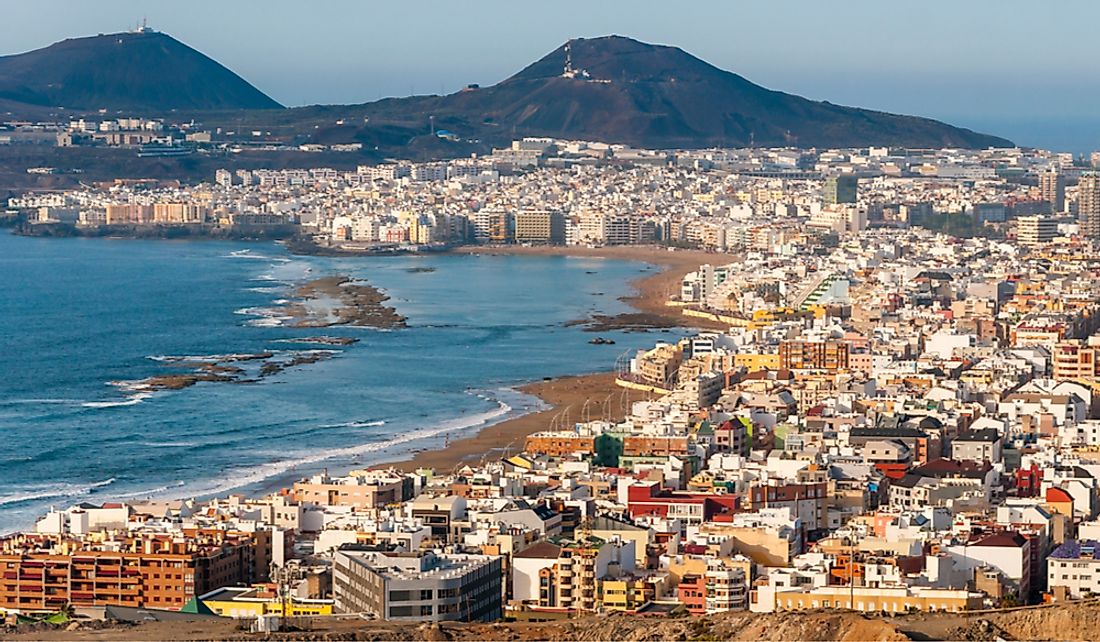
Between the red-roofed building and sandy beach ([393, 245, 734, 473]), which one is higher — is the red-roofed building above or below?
above

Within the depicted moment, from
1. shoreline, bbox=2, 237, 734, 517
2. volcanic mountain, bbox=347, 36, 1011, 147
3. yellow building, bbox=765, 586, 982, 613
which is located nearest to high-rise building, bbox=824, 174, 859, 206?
shoreline, bbox=2, 237, 734, 517

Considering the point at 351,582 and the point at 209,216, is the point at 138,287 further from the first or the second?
the point at 351,582

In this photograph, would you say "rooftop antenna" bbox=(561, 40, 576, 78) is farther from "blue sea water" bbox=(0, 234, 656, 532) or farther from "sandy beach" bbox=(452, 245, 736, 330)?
"blue sea water" bbox=(0, 234, 656, 532)

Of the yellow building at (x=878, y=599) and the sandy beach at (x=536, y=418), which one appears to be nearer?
the yellow building at (x=878, y=599)

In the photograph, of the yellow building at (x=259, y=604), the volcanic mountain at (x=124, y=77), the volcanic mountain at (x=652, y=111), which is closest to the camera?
the yellow building at (x=259, y=604)

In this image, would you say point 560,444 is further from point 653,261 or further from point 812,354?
point 653,261

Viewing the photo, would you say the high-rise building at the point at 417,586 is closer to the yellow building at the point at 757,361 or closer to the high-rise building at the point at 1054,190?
the yellow building at the point at 757,361

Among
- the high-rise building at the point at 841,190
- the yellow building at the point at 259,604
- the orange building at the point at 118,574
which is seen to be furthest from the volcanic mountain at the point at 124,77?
the yellow building at the point at 259,604
